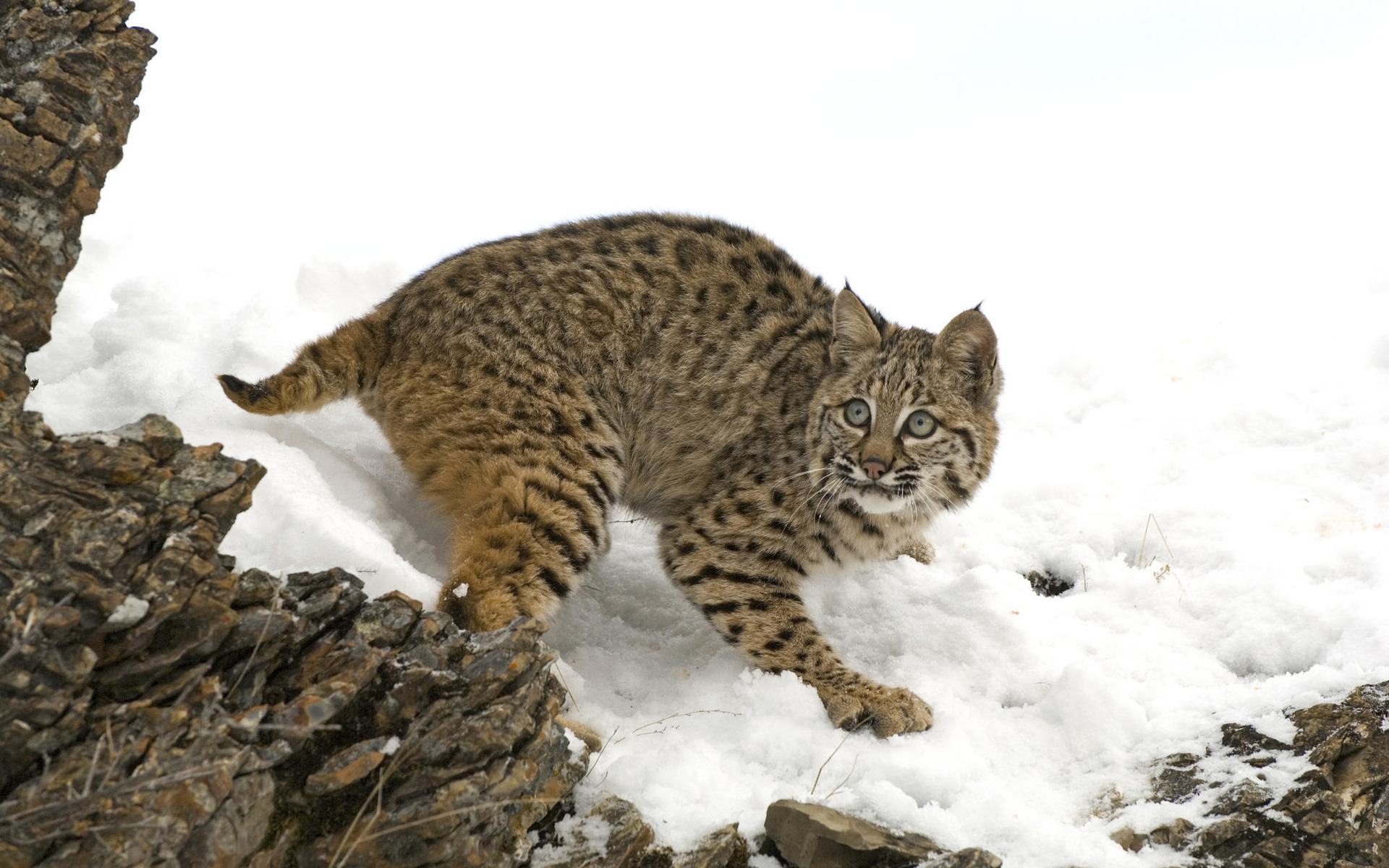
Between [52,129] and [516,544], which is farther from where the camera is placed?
[516,544]

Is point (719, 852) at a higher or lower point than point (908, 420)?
lower

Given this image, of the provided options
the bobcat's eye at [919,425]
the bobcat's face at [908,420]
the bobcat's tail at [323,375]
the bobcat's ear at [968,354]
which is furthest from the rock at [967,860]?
the bobcat's tail at [323,375]

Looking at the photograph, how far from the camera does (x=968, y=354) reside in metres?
4.93

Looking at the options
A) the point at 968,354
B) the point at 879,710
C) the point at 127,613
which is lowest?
the point at 127,613

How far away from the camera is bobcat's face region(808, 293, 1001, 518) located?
475 centimetres

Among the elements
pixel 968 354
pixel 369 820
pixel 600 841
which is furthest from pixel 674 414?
pixel 369 820

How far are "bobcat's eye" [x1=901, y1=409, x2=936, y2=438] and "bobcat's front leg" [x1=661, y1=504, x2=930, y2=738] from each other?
751 mm

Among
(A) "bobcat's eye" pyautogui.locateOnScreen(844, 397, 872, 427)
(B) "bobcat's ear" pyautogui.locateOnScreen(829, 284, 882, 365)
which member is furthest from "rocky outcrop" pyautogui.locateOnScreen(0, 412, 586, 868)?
(B) "bobcat's ear" pyautogui.locateOnScreen(829, 284, 882, 365)

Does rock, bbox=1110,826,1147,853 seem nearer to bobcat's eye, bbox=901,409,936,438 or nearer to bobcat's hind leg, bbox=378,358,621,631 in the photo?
bobcat's eye, bbox=901,409,936,438

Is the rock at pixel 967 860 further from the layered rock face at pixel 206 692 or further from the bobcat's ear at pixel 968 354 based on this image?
the bobcat's ear at pixel 968 354

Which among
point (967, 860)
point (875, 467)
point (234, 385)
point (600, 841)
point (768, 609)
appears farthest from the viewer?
point (768, 609)

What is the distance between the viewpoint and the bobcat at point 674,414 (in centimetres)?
454

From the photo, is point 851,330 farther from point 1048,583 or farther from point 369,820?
point 369,820

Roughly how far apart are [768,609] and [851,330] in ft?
4.51
